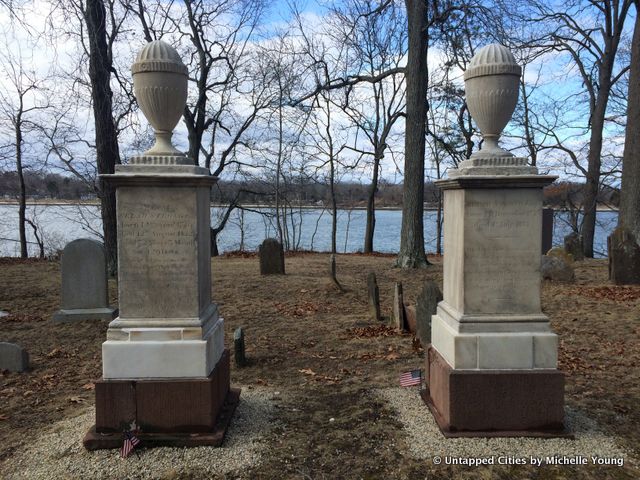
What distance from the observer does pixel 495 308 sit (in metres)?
4.06

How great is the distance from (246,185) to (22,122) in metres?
10.1

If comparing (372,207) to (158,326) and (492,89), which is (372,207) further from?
(158,326)

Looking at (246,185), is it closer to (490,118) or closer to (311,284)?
(311,284)

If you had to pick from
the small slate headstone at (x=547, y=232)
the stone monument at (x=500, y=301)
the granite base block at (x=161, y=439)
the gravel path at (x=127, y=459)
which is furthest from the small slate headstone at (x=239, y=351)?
the small slate headstone at (x=547, y=232)

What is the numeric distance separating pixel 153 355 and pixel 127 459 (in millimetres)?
757

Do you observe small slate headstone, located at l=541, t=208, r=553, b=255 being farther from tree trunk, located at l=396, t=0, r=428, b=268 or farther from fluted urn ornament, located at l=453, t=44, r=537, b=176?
fluted urn ornament, located at l=453, t=44, r=537, b=176

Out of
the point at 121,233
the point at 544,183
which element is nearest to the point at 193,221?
the point at 121,233

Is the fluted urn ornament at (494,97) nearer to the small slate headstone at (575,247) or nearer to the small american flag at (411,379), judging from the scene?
the small american flag at (411,379)

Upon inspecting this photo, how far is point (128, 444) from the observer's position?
3.77 m

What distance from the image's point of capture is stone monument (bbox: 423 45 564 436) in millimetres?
3975

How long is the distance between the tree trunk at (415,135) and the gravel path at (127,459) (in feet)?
30.4

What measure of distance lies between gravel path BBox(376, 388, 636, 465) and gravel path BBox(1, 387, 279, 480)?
1.23 m

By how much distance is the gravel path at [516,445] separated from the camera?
12.1ft

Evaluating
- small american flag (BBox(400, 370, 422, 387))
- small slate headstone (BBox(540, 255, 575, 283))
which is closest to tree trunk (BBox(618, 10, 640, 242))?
small slate headstone (BBox(540, 255, 575, 283))
